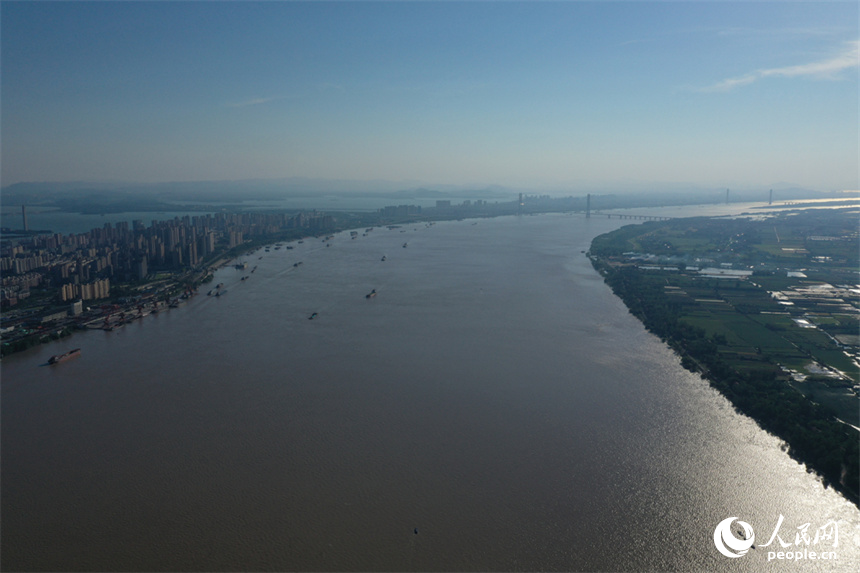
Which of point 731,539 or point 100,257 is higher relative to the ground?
point 100,257

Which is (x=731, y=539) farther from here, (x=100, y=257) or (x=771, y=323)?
(x=100, y=257)

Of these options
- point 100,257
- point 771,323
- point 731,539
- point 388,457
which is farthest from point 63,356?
point 771,323

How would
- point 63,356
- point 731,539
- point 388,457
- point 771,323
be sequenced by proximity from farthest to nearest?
1. point 771,323
2. point 63,356
3. point 388,457
4. point 731,539

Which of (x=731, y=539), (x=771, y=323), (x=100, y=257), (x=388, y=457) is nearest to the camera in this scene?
(x=731, y=539)

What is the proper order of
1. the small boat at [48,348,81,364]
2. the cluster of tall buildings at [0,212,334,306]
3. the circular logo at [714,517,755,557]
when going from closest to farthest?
the circular logo at [714,517,755,557], the small boat at [48,348,81,364], the cluster of tall buildings at [0,212,334,306]

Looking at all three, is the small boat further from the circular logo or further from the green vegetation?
the green vegetation

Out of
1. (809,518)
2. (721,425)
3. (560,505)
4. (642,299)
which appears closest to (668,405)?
(721,425)

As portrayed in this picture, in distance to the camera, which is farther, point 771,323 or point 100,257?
point 100,257

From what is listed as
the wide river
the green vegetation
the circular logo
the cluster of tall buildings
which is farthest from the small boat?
the green vegetation
